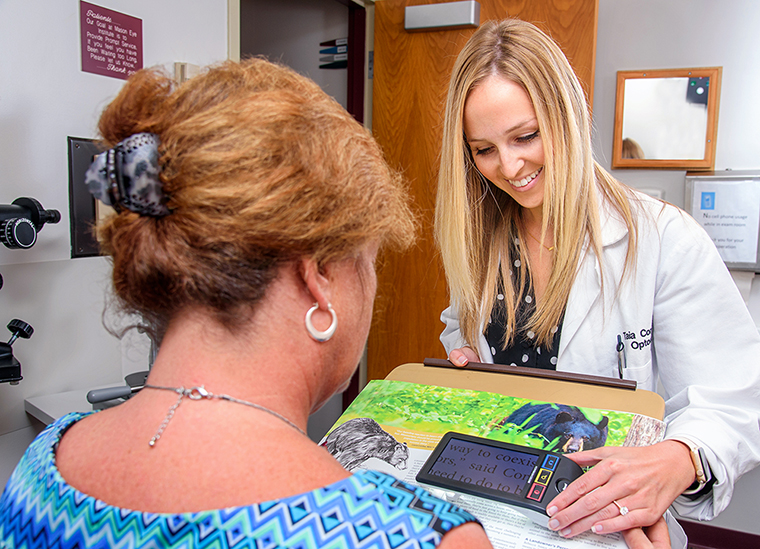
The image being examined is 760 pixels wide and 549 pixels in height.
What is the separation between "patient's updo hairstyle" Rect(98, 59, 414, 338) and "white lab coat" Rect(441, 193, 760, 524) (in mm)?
678

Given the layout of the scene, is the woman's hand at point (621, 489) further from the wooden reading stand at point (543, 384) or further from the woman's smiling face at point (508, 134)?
the woman's smiling face at point (508, 134)

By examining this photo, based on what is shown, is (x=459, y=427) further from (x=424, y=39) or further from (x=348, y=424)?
(x=424, y=39)

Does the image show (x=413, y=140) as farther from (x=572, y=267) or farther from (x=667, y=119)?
(x=572, y=267)

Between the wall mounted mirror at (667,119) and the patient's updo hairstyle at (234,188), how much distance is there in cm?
218

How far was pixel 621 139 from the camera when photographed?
7.98ft

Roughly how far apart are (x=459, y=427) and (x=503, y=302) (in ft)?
1.93

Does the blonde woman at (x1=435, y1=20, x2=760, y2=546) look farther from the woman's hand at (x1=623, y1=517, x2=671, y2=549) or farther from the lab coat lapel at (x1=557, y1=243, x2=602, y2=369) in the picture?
the woman's hand at (x1=623, y1=517, x2=671, y2=549)

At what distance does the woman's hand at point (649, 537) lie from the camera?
64 cm

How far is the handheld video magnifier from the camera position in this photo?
2.16 ft

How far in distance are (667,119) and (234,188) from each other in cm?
237

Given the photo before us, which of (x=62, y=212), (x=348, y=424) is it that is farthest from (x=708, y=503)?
(x=62, y=212)

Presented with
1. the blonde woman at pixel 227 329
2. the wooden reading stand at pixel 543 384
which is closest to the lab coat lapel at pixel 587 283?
the wooden reading stand at pixel 543 384

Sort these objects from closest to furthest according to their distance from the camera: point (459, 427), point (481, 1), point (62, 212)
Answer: point (459, 427)
point (62, 212)
point (481, 1)

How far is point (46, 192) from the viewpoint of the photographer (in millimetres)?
1513
